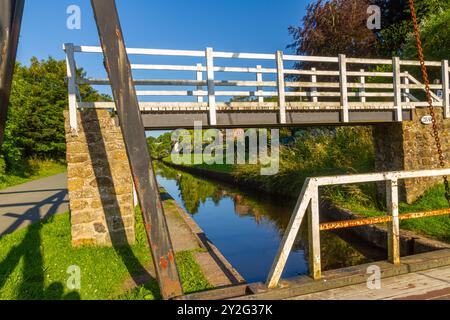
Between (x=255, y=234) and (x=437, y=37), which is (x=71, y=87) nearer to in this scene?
(x=255, y=234)

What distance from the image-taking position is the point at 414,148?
7617 mm

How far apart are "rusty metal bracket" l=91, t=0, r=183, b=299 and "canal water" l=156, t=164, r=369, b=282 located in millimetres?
2812

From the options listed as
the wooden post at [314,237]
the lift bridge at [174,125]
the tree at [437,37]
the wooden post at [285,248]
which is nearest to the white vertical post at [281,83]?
the lift bridge at [174,125]

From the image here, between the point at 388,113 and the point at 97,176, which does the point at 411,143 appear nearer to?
the point at 388,113

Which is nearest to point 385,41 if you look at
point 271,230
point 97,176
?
point 271,230

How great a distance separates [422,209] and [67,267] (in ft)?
24.4

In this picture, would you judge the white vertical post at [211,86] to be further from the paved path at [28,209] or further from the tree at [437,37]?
the tree at [437,37]

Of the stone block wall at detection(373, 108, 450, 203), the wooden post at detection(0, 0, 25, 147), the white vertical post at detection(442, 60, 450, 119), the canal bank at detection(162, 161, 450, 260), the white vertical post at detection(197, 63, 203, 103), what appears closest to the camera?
the wooden post at detection(0, 0, 25, 147)

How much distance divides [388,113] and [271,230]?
14.6 feet

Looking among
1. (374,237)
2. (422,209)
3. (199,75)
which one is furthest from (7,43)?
(422,209)

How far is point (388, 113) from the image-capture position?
24.4ft

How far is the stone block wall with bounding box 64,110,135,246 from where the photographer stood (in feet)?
17.4

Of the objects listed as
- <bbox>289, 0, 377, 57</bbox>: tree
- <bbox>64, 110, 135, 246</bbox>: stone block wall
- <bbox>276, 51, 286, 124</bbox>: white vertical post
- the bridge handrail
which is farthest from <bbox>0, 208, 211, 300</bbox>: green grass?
<bbox>289, 0, 377, 57</bbox>: tree

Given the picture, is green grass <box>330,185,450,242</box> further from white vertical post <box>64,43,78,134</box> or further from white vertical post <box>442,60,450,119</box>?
white vertical post <box>64,43,78,134</box>
